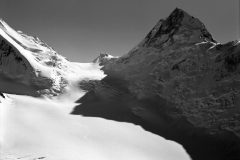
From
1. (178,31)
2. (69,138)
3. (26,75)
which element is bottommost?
(69,138)

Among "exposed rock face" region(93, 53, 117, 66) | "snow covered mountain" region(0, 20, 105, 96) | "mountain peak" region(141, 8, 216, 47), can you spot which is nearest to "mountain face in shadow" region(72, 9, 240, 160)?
"mountain peak" region(141, 8, 216, 47)

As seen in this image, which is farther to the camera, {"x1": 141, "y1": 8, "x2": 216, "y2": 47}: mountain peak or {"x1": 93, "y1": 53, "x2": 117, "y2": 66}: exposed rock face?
{"x1": 93, "y1": 53, "x2": 117, "y2": 66}: exposed rock face

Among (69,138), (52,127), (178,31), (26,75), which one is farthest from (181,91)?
(26,75)

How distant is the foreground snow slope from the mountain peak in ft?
114

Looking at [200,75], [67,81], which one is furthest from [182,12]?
[67,81]

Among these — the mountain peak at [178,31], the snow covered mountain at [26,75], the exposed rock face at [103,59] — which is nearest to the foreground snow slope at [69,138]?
the snow covered mountain at [26,75]

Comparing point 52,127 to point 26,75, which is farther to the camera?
point 26,75

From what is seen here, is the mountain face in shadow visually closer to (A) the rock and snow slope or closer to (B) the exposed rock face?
(A) the rock and snow slope

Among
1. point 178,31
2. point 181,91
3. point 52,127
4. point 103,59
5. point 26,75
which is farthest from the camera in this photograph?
point 103,59

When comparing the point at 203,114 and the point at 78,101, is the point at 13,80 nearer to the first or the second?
the point at 78,101

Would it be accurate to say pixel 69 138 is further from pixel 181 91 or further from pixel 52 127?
pixel 181 91

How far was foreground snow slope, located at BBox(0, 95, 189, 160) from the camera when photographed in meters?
52.9

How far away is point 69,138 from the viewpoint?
195 ft

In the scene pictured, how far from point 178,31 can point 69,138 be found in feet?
170
